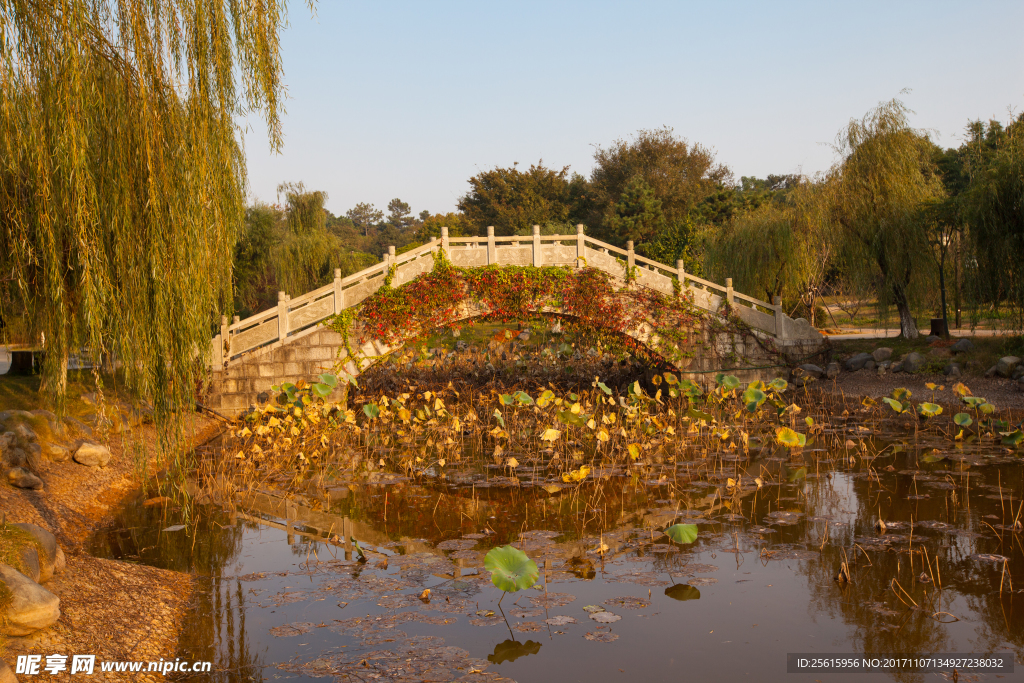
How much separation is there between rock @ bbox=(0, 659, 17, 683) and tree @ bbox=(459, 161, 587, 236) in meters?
36.0

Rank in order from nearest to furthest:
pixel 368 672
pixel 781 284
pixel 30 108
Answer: pixel 368 672, pixel 30 108, pixel 781 284

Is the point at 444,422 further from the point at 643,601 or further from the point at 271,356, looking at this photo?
the point at 643,601

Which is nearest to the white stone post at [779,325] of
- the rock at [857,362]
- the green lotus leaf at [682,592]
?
the rock at [857,362]

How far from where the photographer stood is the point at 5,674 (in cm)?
352

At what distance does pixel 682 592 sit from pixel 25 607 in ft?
14.1

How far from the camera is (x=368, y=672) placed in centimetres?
425

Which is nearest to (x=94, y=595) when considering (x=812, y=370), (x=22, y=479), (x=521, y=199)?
(x=22, y=479)

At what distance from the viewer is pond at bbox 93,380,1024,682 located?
4.52 m

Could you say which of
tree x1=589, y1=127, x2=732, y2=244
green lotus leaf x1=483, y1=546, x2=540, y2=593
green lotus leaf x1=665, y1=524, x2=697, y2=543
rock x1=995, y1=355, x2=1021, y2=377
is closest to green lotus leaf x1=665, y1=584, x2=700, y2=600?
green lotus leaf x1=665, y1=524, x2=697, y2=543

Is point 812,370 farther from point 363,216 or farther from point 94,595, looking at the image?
point 363,216

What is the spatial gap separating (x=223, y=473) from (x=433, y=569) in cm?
400

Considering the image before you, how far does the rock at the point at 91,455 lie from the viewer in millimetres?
8930

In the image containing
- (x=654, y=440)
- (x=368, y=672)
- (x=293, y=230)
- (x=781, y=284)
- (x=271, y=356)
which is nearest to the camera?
(x=368, y=672)

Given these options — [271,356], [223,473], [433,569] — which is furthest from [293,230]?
[433,569]
